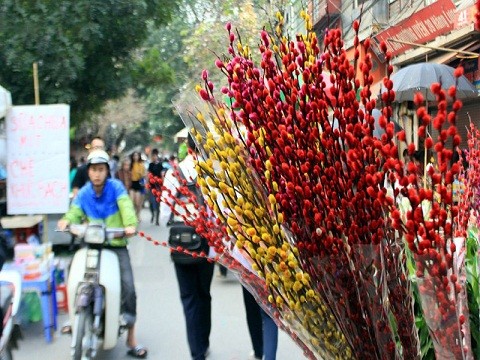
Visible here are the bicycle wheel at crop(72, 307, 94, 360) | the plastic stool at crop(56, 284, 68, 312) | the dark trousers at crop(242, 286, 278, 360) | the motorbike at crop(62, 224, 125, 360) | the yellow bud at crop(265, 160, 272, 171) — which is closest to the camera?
the yellow bud at crop(265, 160, 272, 171)

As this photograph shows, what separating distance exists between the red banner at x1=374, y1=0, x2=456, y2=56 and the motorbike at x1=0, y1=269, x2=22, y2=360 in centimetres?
684

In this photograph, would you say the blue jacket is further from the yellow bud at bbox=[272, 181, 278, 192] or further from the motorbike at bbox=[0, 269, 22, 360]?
the yellow bud at bbox=[272, 181, 278, 192]

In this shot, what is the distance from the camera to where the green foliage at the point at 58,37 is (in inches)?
475

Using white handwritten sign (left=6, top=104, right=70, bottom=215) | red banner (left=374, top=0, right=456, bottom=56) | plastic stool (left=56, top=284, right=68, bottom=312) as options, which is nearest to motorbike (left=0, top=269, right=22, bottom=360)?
plastic stool (left=56, top=284, right=68, bottom=312)

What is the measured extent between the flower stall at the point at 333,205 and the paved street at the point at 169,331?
3.57 m

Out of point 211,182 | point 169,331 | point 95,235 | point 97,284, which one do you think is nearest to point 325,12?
point 169,331

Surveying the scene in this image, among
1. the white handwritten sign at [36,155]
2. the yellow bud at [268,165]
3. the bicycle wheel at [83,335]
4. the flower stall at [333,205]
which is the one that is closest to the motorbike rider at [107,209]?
the bicycle wheel at [83,335]

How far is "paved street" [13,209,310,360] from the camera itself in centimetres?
523

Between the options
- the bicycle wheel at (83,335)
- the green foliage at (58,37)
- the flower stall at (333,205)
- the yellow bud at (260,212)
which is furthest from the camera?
the green foliage at (58,37)

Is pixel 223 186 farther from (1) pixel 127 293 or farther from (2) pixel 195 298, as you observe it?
(1) pixel 127 293

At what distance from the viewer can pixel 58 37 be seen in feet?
40.0

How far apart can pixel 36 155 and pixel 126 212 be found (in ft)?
6.03

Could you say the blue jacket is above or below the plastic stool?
above

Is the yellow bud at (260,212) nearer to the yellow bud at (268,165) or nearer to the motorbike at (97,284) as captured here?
the yellow bud at (268,165)
